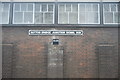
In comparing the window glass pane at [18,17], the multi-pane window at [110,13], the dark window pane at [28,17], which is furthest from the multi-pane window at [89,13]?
the window glass pane at [18,17]

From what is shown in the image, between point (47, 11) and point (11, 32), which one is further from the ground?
point (47, 11)

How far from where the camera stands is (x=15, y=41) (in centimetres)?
1193

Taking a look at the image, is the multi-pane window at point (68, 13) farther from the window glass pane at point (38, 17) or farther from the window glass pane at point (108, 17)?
the window glass pane at point (108, 17)

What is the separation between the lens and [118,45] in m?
11.9

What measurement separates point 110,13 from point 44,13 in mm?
3960

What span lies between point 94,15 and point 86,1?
3.17 ft

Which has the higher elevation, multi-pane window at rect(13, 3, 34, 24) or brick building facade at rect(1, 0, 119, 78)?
multi-pane window at rect(13, 3, 34, 24)

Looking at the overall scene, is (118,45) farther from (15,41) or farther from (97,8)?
(15,41)

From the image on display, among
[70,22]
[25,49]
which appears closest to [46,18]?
[70,22]

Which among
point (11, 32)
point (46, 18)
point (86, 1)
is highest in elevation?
point (86, 1)

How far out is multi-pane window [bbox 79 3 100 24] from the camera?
12.1 metres

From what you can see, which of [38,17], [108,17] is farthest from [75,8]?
[38,17]

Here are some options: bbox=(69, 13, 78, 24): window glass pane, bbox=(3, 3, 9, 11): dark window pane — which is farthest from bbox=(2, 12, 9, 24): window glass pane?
bbox=(69, 13, 78, 24): window glass pane

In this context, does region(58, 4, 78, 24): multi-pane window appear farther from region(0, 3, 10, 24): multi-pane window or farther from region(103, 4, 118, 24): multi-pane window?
region(0, 3, 10, 24): multi-pane window
